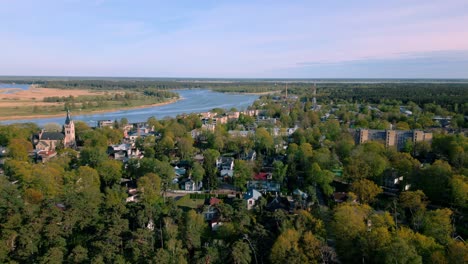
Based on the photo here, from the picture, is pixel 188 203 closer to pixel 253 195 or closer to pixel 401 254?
pixel 253 195

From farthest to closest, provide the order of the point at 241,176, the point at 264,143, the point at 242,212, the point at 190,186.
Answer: the point at 264,143, the point at 190,186, the point at 241,176, the point at 242,212

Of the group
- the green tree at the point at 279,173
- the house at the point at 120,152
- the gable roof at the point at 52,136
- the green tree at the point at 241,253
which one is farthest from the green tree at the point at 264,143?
the green tree at the point at 241,253

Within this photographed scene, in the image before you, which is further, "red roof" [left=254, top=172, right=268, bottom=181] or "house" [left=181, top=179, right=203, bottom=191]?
"red roof" [left=254, top=172, right=268, bottom=181]

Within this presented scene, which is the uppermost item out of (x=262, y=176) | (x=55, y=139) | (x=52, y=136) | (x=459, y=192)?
(x=52, y=136)

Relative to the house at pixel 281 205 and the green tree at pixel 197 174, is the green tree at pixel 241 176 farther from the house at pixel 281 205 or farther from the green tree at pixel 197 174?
the house at pixel 281 205

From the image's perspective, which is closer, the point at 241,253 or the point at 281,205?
the point at 241,253

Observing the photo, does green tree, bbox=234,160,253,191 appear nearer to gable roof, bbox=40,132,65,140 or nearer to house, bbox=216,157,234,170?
house, bbox=216,157,234,170

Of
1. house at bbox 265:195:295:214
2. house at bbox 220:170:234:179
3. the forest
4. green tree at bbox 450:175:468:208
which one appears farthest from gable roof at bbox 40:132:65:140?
green tree at bbox 450:175:468:208

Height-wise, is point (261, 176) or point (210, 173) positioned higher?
point (210, 173)

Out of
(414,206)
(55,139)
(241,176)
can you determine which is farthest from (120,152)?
(414,206)

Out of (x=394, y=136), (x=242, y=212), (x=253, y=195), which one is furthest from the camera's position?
(x=394, y=136)
